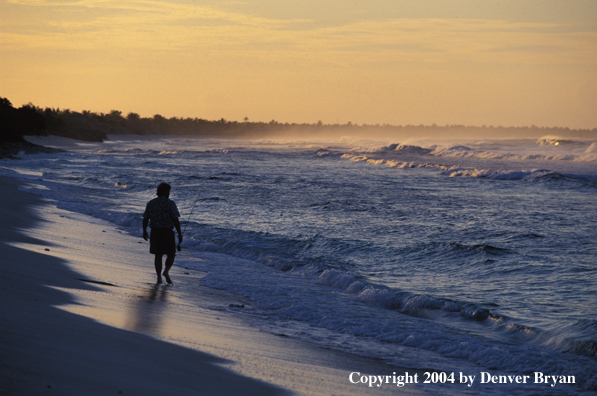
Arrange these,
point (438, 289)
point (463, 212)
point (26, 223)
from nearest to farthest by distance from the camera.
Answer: point (438, 289) < point (26, 223) < point (463, 212)

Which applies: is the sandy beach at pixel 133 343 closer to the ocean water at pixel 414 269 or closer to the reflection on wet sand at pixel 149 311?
the reflection on wet sand at pixel 149 311

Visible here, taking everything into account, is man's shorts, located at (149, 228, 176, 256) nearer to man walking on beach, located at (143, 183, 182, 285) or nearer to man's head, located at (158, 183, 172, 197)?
man walking on beach, located at (143, 183, 182, 285)

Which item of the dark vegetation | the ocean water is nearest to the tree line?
the dark vegetation

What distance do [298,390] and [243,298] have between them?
375 cm

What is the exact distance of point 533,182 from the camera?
91.8ft

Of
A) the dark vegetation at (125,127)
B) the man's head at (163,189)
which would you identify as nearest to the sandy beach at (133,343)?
the man's head at (163,189)

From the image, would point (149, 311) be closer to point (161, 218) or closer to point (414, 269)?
point (161, 218)

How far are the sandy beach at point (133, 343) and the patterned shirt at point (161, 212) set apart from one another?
0.89 metres

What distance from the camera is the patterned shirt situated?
26.6 feet

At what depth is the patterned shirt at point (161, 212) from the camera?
26.6 ft

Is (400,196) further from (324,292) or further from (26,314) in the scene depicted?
(26,314)

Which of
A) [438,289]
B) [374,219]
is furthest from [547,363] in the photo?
[374,219]

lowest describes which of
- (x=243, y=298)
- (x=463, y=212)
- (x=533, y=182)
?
(x=243, y=298)

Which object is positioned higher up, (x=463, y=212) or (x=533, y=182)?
(x=533, y=182)
